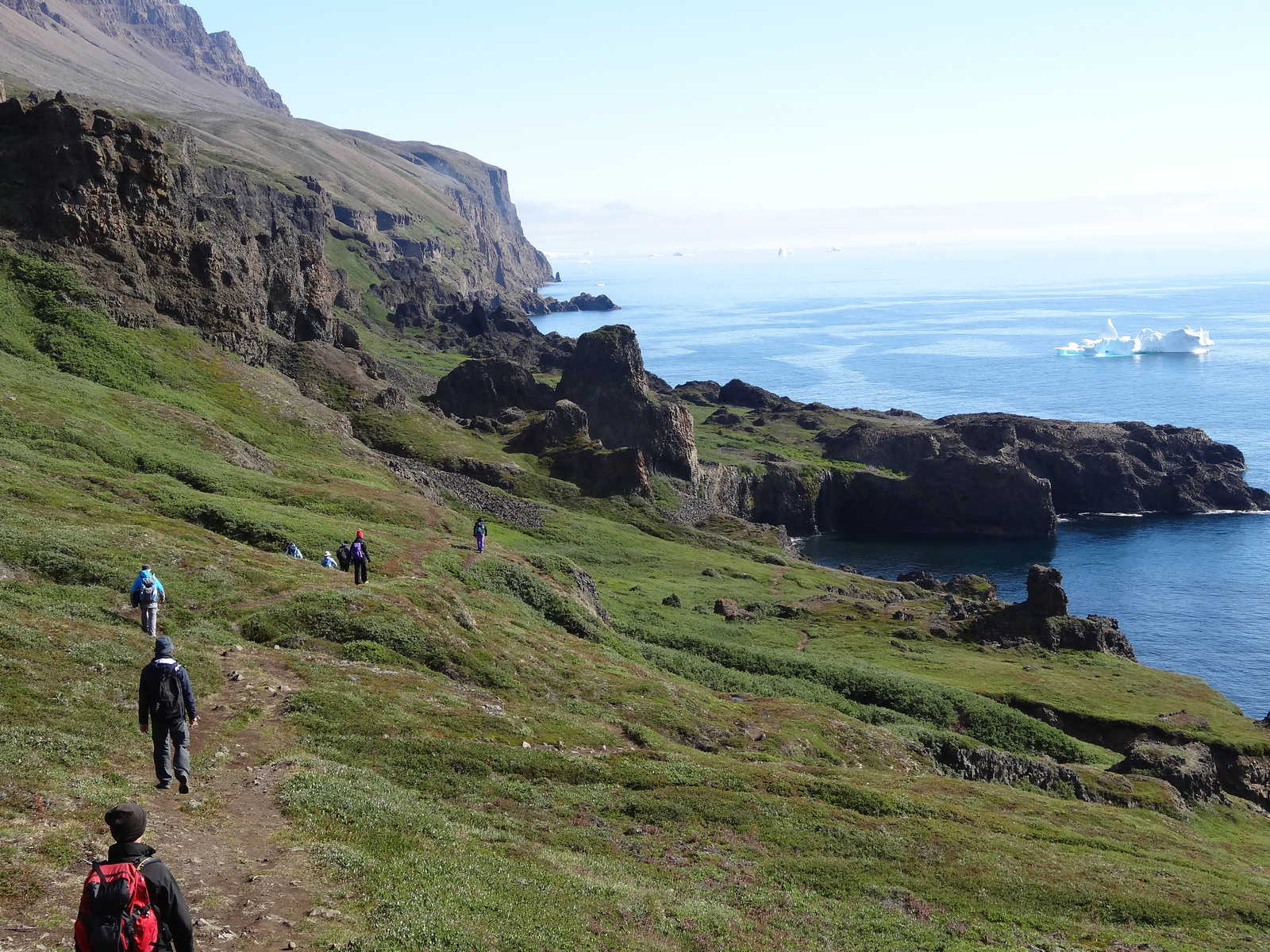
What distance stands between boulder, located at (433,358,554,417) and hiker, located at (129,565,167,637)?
142532mm

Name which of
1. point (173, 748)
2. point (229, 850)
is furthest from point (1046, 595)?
point (229, 850)

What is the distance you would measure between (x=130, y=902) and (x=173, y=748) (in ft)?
Answer: 32.7

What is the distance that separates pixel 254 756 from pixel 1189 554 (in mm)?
156842

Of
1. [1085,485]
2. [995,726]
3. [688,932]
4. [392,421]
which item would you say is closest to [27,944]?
[688,932]

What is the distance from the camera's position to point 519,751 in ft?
104

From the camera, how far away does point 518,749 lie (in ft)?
105

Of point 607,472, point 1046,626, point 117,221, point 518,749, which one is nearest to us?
point 518,749

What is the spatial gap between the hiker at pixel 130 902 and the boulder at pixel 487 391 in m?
164

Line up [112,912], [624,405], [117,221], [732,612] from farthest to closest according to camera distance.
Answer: [624,405] → [117,221] → [732,612] → [112,912]

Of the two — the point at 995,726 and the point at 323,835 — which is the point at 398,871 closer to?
the point at 323,835

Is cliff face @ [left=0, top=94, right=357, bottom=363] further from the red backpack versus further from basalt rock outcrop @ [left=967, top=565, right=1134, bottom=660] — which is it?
the red backpack

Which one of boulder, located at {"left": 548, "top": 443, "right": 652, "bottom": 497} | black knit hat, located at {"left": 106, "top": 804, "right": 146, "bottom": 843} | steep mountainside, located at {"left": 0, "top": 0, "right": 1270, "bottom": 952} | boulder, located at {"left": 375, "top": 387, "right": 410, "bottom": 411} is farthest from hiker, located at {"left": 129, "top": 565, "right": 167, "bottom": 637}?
boulder, located at {"left": 548, "top": 443, "right": 652, "bottom": 497}

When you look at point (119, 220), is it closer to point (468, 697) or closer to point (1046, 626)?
point (468, 697)

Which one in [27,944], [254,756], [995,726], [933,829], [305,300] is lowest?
[995,726]
